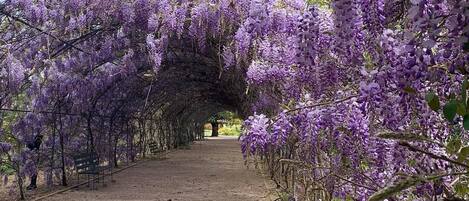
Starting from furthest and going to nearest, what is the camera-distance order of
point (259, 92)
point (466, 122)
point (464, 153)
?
1. point (259, 92)
2. point (464, 153)
3. point (466, 122)

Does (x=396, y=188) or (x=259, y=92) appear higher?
(x=259, y=92)

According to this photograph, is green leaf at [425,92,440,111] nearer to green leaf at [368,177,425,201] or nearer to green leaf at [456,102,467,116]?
green leaf at [456,102,467,116]

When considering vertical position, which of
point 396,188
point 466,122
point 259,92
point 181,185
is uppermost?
point 259,92

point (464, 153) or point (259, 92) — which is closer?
point (464, 153)

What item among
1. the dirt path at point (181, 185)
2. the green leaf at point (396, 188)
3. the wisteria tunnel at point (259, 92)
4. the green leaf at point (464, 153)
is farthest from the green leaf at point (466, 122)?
the dirt path at point (181, 185)

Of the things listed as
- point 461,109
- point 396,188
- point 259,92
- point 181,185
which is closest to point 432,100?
point 461,109

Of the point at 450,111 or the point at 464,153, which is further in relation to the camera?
the point at 464,153

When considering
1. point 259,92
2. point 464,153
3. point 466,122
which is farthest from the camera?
point 259,92

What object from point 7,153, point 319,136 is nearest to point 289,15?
point 319,136

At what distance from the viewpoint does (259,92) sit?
795 centimetres

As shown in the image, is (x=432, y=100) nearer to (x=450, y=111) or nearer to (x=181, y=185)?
(x=450, y=111)

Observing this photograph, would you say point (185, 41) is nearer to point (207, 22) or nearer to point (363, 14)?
point (207, 22)

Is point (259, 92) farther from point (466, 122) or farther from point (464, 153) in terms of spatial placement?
point (466, 122)

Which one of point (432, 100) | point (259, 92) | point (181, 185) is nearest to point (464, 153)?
point (432, 100)
